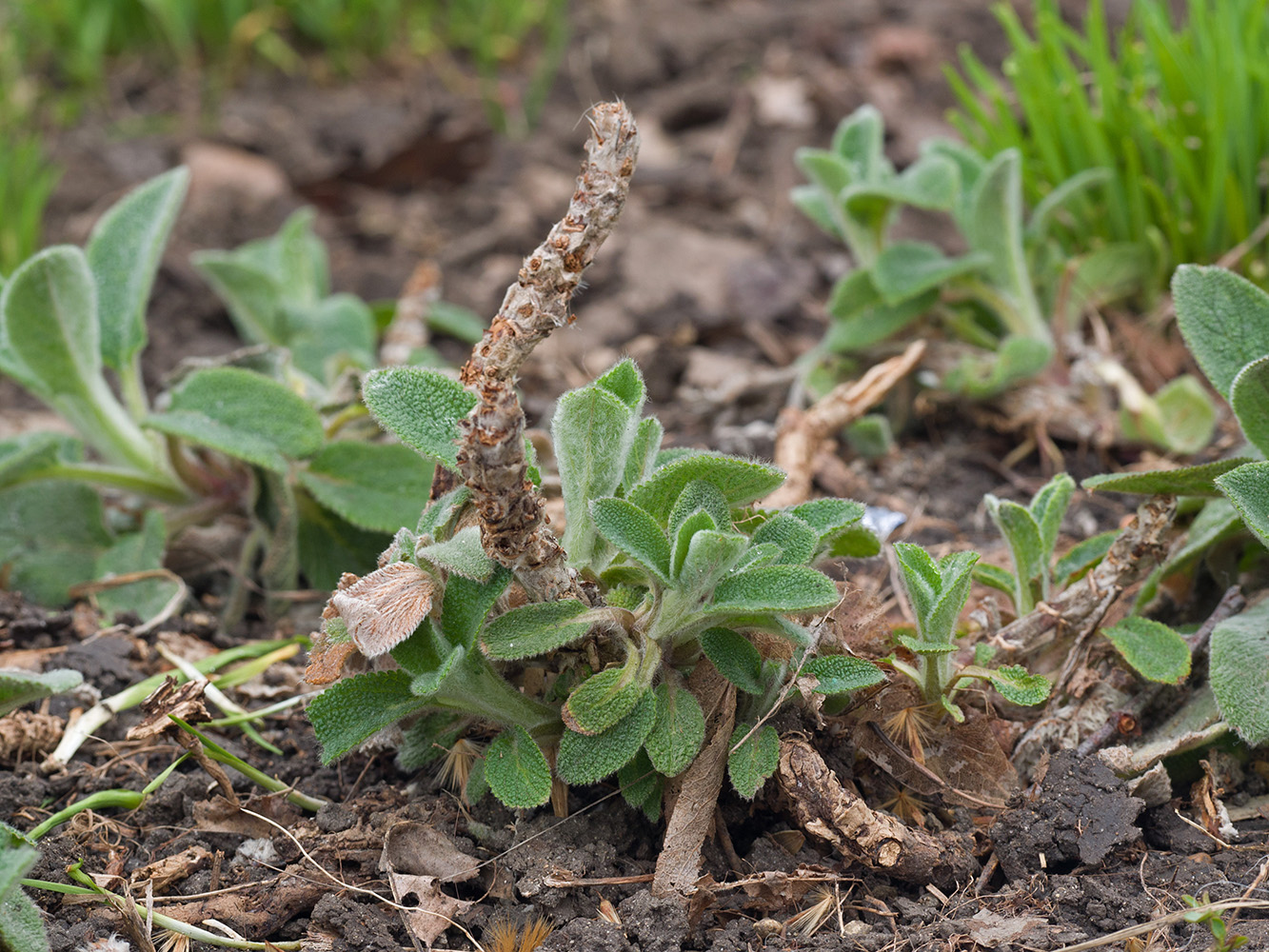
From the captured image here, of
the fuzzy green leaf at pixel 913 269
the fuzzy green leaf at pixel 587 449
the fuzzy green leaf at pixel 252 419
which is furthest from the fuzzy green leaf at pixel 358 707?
the fuzzy green leaf at pixel 913 269

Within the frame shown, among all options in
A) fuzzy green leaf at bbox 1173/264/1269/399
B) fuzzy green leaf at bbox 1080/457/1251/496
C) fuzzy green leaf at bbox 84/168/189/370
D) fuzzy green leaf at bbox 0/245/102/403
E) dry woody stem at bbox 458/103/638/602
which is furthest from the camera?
fuzzy green leaf at bbox 84/168/189/370

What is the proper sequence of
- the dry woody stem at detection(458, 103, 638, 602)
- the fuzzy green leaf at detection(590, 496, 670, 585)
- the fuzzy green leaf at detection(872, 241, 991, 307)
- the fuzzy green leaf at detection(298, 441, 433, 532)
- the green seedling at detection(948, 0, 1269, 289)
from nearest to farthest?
the dry woody stem at detection(458, 103, 638, 602) → the fuzzy green leaf at detection(590, 496, 670, 585) → the fuzzy green leaf at detection(298, 441, 433, 532) → the fuzzy green leaf at detection(872, 241, 991, 307) → the green seedling at detection(948, 0, 1269, 289)

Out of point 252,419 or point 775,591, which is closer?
point 775,591

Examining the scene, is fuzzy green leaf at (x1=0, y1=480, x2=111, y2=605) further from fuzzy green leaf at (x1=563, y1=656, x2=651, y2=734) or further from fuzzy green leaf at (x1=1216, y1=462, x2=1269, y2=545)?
fuzzy green leaf at (x1=1216, y1=462, x2=1269, y2=545)

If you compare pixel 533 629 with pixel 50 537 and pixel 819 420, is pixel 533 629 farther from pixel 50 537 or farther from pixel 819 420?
pixel 50 537

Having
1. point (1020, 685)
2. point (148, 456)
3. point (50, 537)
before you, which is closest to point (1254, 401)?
point (1020, 685)

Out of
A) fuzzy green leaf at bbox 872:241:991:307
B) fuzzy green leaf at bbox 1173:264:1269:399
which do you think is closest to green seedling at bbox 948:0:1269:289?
fuzzy green leaf at bbox 872:241:991:307

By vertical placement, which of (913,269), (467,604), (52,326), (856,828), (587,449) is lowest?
(856,828)
